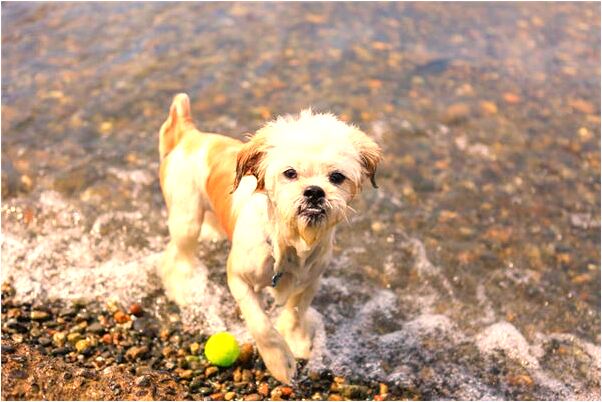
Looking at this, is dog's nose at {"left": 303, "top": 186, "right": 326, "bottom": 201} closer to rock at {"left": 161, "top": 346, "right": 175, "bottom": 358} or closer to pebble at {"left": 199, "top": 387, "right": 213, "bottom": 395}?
pebble at {"left": 199, "top": 387, "right": 213, "bottom": 395}

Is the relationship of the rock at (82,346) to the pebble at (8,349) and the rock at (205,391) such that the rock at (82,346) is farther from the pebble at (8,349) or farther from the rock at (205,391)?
the rock at (205,391)

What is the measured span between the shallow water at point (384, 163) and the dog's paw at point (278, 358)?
0.60 meters

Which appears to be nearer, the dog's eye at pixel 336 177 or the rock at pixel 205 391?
the dog's eye at pixel 336 177

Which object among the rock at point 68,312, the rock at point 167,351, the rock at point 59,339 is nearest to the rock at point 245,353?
the rock at point 167,351

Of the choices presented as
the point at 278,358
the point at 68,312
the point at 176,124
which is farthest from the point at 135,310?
the point at 176,124

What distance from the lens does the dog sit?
410 cm

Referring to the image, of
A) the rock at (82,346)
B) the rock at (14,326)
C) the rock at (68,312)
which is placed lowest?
the rock at (68,312)

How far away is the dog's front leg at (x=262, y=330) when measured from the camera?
16.2 feet

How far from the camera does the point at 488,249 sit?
7348mm

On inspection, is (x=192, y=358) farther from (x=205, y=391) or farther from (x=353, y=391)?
(x=353, y=391)

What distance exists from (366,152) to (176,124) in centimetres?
237

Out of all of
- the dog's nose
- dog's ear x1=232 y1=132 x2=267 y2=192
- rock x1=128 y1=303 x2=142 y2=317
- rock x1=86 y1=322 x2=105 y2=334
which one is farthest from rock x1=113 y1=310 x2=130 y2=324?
the dog's nose

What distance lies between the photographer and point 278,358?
5.04 m

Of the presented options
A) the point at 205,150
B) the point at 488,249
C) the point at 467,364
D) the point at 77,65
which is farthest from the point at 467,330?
the point at 77,65
